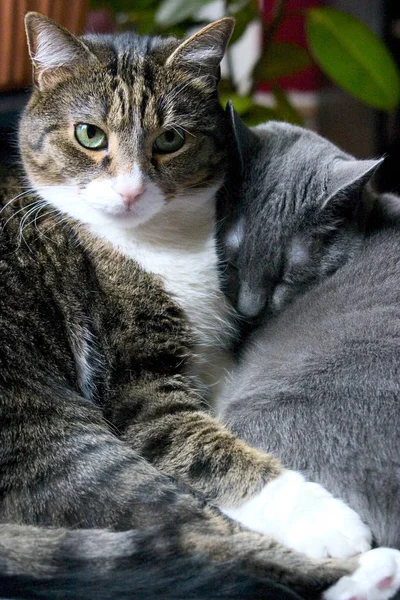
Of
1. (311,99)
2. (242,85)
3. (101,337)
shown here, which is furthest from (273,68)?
(101,337)

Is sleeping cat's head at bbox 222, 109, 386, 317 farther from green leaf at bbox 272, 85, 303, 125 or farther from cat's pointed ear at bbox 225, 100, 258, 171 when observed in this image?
green leaf at bbox 272, 85, 303, 125

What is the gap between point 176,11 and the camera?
2.20 metres

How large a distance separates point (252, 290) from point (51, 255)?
430mm

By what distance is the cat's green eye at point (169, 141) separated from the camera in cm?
139

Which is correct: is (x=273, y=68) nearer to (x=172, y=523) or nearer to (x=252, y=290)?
(x=252, y=290)

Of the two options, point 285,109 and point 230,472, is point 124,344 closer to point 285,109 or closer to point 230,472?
point 230,472

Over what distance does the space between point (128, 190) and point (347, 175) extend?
44cm

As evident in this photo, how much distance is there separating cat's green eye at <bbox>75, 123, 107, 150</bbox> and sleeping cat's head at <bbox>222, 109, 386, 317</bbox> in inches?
11.5

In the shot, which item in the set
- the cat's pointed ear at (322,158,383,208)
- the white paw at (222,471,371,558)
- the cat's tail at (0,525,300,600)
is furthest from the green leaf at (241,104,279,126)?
the cat's tail at (0,525,300,600)

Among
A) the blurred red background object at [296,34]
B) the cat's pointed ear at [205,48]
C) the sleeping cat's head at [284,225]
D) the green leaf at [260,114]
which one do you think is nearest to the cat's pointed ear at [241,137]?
the sleeping cat's head at [284,225]

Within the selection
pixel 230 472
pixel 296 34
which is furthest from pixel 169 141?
pixel 296 34

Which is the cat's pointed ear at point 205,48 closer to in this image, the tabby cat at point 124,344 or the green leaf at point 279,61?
the tabby cat at point 124,344

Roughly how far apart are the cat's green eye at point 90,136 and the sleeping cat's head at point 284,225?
0.29 meters

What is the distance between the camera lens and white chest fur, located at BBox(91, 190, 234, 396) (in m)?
1.44
